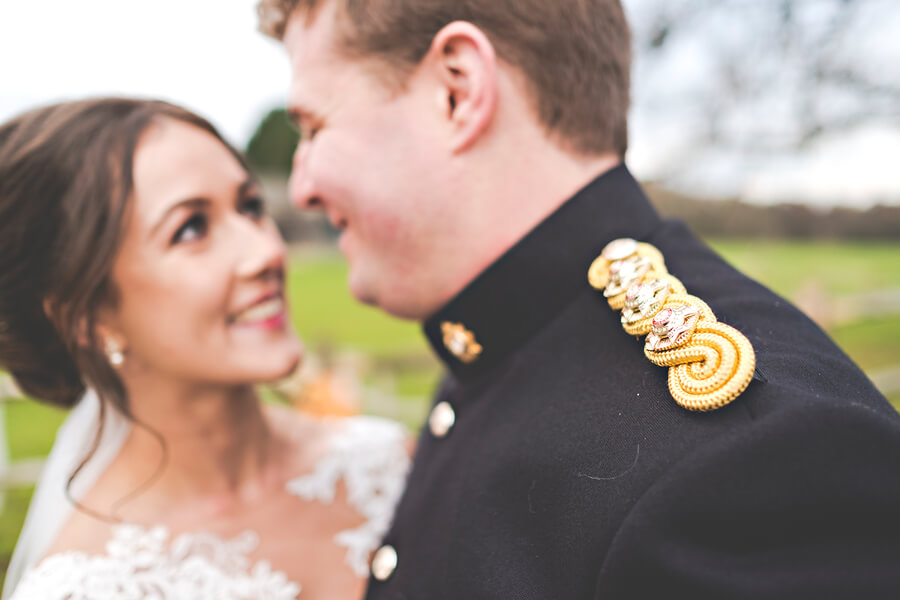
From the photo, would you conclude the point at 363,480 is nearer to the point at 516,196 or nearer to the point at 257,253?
the point at 257,253

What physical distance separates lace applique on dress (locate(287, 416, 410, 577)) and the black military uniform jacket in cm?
63

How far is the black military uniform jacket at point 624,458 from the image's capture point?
3.15 feet

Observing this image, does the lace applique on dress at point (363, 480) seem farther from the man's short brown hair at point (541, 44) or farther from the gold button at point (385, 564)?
the man's short brown hair at point (541, 44)

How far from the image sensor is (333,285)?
1563 inches

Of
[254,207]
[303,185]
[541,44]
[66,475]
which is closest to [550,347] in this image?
[541,44]

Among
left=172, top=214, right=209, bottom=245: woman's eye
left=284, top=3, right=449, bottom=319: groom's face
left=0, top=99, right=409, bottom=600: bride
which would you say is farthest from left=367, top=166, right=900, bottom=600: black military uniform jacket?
left=172, top=214, right=209, bottom=245: woman's eye

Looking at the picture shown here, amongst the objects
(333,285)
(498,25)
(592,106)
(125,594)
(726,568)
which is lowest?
(333,285)

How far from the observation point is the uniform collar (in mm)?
1650

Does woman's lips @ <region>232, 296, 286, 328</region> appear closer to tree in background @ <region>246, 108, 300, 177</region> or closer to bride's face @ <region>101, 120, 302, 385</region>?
bride's face @ <region>101, 120, 302, 385</region>

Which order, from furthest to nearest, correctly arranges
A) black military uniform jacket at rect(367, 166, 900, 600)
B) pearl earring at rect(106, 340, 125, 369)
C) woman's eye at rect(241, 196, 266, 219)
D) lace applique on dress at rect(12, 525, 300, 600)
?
woman's eye at rect(241, 196, 266, 219) < pearl earring at rect(106, 340, 125, 369) < lace applique on dress at rect(12, 525, 300, 600) < black military uniform jacket at rect(367, 166, 900, 600)

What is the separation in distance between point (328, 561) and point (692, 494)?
5.93ft

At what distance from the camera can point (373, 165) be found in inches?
72.7

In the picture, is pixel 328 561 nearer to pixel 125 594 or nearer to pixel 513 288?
pixel 125 594

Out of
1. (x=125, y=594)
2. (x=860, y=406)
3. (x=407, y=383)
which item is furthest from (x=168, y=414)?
(x=407, y=383)
